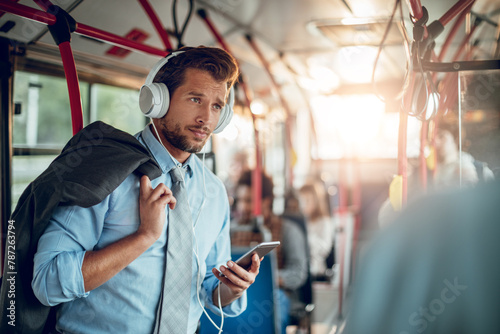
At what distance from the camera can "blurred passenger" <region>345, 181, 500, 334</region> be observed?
70 cm

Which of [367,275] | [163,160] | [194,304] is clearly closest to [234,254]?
[194,304]

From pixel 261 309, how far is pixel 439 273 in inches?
76.1

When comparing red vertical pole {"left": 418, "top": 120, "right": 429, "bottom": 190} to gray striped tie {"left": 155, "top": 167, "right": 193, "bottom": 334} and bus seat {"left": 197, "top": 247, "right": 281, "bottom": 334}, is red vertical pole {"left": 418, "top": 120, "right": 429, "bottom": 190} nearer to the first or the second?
bus seat {"left": 197, "top": 247, "right": 281, "bottom": 334}

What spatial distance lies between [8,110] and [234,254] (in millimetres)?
1409

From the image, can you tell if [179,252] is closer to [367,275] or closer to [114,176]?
[114,176]

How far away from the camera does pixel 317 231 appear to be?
432cm

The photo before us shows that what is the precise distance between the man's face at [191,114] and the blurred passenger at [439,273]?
0.83m

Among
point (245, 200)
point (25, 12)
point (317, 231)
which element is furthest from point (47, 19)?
point (317, 231)

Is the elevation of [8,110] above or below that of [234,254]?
above

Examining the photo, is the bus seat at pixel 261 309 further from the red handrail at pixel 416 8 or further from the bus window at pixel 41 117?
the red handrail at pixel 416 8

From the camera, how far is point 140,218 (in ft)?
4.08

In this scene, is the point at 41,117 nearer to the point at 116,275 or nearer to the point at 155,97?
the point at 155,97

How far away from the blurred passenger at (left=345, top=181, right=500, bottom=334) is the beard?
32.4 inches

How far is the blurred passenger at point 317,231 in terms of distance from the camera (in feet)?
14.0
